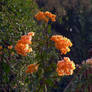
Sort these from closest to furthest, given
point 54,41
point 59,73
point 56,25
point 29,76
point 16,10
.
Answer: point 59,73 → point 54,41 → point 29,76 → point 16,10 → point 56,25

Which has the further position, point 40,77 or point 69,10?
point 69,10

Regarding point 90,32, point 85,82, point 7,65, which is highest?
point 90,32

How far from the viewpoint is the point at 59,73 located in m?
2.24

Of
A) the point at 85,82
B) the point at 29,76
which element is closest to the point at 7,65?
the point at 29,76

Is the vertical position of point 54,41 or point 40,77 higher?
point 54,41

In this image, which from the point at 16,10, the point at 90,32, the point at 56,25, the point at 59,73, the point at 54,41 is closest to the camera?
the point at 59,73

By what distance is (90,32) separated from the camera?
5930 mm

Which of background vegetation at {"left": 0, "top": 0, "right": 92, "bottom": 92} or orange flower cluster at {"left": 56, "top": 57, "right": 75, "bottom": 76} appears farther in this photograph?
background vegetation at {"left": 0, "top": 0, "right": 92, "bottom": 92}

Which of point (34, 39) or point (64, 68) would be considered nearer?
point (64, 68)

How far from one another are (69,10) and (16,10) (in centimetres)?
244

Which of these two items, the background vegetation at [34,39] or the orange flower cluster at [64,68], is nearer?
the orange flower cluster at [64,68]

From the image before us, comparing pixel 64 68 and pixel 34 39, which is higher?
pixel 34 39

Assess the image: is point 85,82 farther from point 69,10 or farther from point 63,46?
point 69,10

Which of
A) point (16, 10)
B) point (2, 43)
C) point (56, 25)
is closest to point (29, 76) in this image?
point (2, 43)
